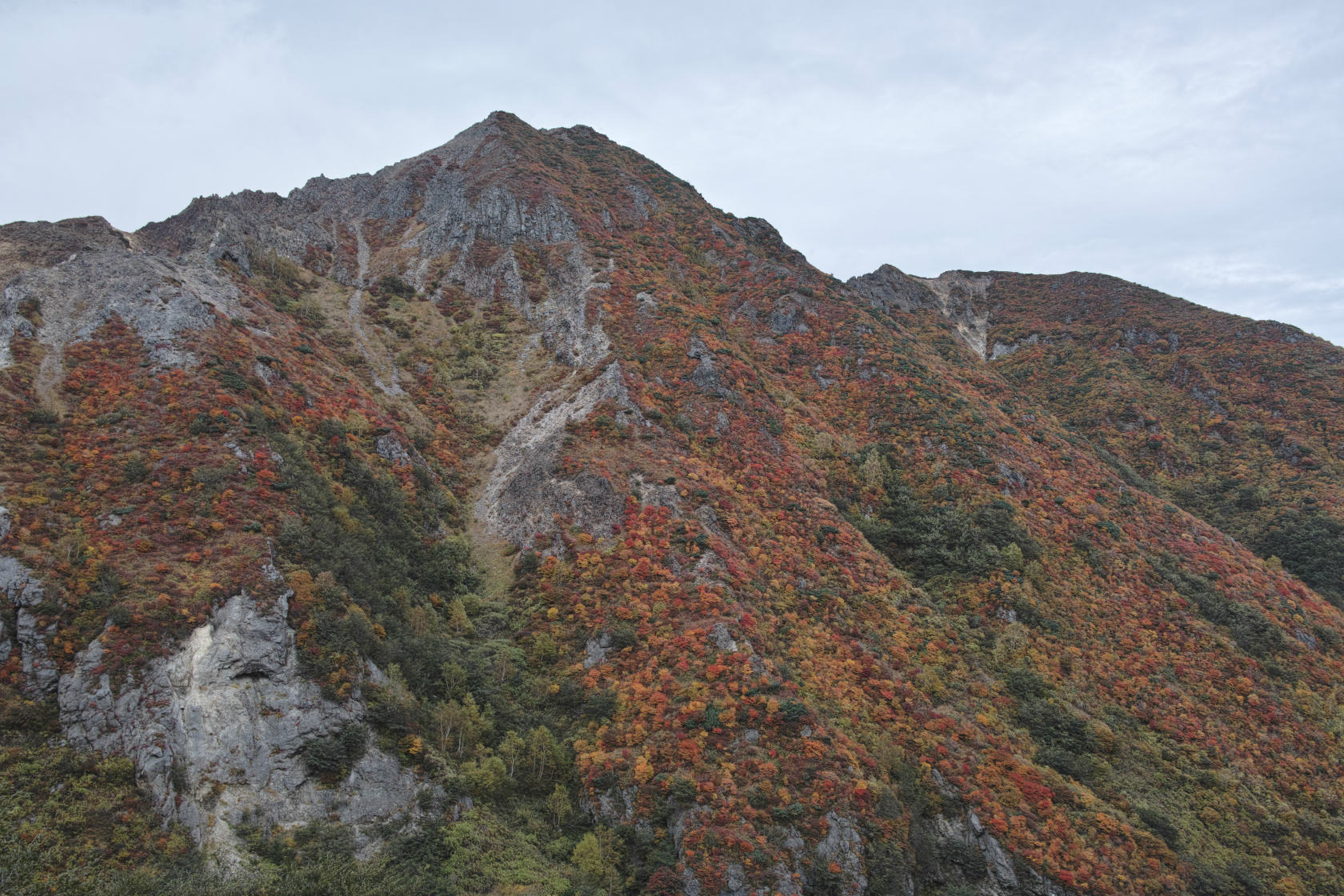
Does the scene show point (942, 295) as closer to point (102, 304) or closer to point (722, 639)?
point (722, 639)

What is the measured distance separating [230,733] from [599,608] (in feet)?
56.8

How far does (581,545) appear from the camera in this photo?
38281 millimetres

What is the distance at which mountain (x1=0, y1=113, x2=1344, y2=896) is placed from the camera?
2227 centimetres

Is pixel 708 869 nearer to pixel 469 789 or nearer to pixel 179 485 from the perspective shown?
pixel 469 789

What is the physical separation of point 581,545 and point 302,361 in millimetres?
28022

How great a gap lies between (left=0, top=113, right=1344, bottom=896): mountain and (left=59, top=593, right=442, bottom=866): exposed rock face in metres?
0.13

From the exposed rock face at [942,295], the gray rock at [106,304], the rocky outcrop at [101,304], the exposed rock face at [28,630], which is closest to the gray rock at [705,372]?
the gray rock at [106,304]

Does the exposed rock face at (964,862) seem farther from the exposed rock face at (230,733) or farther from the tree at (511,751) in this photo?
the exposed rock face at (230,733)

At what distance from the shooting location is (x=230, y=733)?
21969 mm

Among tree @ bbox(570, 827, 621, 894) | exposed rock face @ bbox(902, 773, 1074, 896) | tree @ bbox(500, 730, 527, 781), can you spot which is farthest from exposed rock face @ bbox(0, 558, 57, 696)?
exposed rock face @ bbox(902, 773, 1074, 896)

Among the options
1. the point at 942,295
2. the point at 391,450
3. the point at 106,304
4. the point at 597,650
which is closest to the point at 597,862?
the point at 597,650

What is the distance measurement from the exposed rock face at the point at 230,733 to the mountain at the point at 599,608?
128 mm

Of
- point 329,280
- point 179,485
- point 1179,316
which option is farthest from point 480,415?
point 1179,316

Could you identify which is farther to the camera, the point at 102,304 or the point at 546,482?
the point at 546,482
